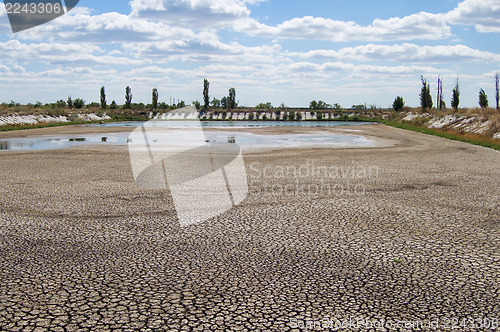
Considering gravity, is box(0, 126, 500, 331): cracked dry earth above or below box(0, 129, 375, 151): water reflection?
below

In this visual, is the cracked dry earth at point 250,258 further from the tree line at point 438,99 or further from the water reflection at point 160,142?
the tree line at point 438,99

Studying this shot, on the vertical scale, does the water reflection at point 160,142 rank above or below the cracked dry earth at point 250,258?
above

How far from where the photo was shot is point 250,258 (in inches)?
221

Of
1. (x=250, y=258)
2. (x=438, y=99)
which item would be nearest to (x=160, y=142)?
(x=250, y=258)

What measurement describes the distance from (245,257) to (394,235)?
2.38 meters

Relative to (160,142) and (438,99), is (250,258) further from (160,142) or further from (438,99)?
(438,99)

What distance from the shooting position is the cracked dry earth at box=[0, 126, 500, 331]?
13.7ft

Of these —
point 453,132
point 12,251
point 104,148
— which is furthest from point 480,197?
point 453,132

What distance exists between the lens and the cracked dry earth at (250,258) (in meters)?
4.16

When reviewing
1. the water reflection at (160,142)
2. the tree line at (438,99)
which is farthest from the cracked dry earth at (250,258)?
the tree line at (438,99)

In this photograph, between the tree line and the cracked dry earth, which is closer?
the cracked dry earth

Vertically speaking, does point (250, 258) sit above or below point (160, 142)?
below

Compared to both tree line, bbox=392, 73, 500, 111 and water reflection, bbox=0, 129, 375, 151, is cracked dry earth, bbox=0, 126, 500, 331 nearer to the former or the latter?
water reflection, bbox=0, 129, 375, 151

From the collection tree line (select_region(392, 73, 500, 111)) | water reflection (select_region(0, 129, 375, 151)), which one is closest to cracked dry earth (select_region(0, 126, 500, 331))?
water reflection (select_region(0, 129, 375, 151))
